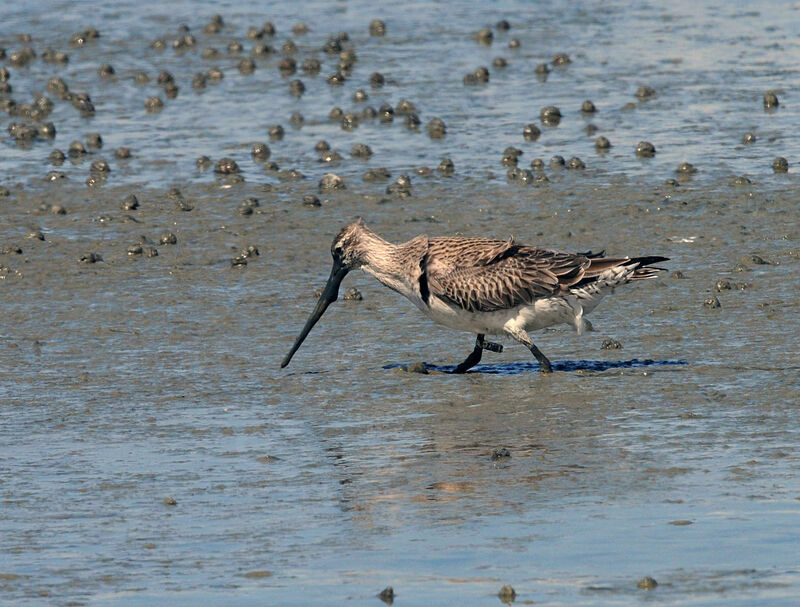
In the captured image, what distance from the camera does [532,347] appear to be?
1261 centimetres

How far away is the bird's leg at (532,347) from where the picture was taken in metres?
12.6

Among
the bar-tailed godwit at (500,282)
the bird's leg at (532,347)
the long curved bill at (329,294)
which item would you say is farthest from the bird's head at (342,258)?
→ the bird's leg at (532,347)

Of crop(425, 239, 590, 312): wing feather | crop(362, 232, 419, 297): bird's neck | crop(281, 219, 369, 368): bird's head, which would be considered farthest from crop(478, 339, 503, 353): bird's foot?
crop(281, 219, 369, 368): bird's head

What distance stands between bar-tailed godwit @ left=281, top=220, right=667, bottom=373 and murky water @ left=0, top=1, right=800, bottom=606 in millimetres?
426

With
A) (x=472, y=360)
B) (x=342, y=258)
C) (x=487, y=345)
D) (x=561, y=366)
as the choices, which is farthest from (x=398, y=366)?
(x=561, y=366)

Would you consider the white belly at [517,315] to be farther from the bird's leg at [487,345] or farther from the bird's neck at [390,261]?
the bird's neck at [390,261]

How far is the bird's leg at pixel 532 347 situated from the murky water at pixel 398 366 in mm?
113

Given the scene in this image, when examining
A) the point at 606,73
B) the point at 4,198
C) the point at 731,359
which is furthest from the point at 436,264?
the point at 606,73

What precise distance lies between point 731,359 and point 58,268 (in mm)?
7201

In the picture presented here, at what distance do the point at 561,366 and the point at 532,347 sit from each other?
0.41 metres

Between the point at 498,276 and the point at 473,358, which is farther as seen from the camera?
the point at 473,358

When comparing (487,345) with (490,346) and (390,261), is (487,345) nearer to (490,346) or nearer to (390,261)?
(490,346)

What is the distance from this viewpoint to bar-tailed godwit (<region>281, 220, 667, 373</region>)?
1255 centimetres

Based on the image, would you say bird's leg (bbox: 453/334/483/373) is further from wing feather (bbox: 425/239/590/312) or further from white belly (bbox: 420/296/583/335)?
wing feather (bbox: 425/239/590/312)
